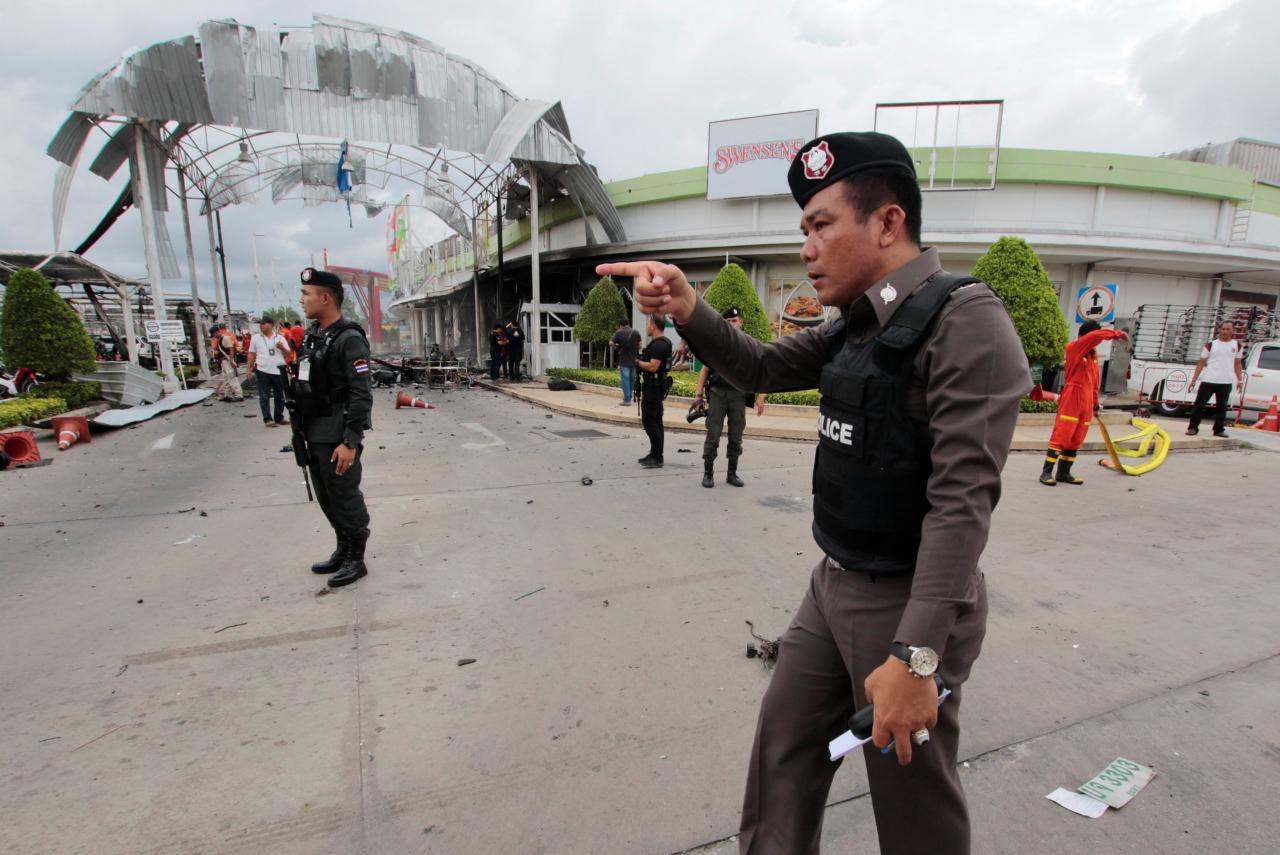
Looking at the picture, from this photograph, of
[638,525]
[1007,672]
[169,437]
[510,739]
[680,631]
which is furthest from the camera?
[169,437]

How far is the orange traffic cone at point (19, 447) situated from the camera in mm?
6809

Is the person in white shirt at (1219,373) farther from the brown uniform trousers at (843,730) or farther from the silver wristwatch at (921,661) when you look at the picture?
the silver wristwatch at (921,661)

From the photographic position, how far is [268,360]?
9461 mm

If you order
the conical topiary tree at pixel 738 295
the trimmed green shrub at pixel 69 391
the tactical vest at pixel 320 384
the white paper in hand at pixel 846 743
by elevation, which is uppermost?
the conical topiary tree at pixel 738 295

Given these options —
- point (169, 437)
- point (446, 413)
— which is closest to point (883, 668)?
point (169, 437)

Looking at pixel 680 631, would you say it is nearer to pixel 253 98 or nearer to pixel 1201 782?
pixel 1201 782

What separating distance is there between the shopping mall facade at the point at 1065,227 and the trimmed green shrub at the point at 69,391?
37.1 ft

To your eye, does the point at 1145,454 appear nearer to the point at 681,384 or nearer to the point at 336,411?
the point at 681,384

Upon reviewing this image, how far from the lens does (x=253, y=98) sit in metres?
13.9

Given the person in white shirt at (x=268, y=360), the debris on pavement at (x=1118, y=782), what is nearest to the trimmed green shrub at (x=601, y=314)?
the person in white shirt at (x=268, y=360)

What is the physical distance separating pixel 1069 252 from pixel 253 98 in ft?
73.3

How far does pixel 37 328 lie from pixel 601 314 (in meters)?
12.5

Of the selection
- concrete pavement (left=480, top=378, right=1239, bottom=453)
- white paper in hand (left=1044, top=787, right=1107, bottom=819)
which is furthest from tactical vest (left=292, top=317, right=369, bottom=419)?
concrete pavement (left=480, top=378, right=1239, bottom=453)

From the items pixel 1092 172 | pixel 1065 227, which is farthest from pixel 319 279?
pixel 1092 172
